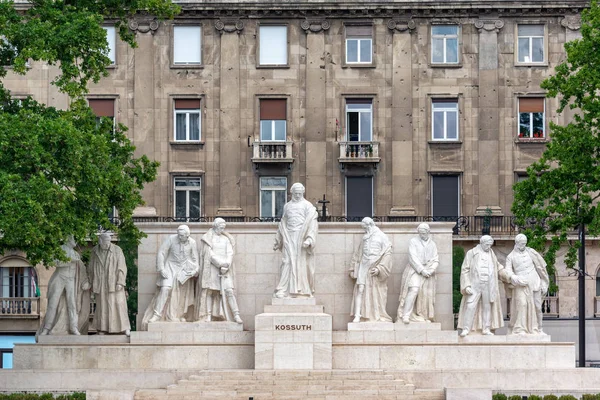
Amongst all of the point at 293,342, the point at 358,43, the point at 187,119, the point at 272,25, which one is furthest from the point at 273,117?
the point at 293,342

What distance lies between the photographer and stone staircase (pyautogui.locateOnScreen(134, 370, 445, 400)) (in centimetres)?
5128

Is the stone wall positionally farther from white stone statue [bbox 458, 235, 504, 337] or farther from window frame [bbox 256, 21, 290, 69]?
window frame [bbox 256, 21, 290, 69]

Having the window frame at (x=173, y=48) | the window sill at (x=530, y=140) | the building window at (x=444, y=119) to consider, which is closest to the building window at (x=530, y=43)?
the window sill at (x=530, y=140)

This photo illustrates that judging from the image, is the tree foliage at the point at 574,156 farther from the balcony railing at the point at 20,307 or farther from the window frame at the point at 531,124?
the balcony railing at the point at 20,307

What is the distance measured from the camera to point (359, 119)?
83.2 meters

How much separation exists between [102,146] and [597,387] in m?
13.8

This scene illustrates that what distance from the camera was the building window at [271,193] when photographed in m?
82.9

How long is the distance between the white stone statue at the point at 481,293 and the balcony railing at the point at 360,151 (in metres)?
28.3

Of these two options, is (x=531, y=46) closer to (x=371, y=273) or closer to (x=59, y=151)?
(x=371, y=273)

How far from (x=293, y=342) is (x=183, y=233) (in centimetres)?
392

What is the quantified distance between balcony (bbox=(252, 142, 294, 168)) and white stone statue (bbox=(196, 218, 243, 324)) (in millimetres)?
28169

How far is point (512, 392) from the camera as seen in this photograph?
2082 inches

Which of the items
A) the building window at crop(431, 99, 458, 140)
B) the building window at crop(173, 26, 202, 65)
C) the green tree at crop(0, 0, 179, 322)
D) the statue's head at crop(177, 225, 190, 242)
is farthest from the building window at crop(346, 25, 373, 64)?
the statue's head at crop(177, 225, 190, 242)

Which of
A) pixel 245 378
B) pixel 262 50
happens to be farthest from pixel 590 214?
pixel 262 50
